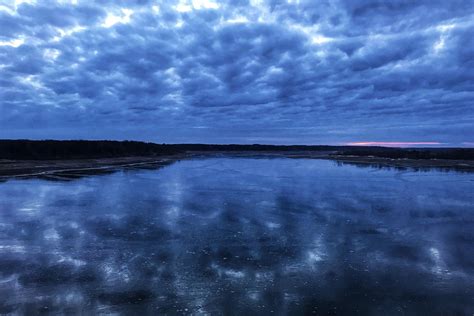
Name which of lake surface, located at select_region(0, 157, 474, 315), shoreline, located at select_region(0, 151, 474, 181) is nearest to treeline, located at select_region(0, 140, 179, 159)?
shoreline, located at select_region(0, 151, 474, 181)

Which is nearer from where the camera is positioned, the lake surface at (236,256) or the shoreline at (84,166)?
the lake surface at (236,256)

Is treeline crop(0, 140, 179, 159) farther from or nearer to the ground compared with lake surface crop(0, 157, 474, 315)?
farther from the ground

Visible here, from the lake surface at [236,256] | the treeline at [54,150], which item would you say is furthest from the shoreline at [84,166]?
the lake surface at [236,256]

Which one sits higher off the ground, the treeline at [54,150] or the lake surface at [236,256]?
the treeline at [54,150]

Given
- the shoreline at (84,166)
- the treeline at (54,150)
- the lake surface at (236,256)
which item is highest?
the treeline at (54,150)

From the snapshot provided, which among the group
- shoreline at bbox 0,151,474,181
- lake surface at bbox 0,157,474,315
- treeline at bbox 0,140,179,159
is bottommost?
lake surface at bbox 0,157,474,315

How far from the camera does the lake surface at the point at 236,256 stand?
21.6ft

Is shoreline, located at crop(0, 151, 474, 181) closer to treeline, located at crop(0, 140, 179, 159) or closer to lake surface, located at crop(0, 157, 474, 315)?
treeline, located at crop(0, 140, 179, 159)

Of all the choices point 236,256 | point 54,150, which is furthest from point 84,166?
point 236,256

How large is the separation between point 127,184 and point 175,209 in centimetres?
964

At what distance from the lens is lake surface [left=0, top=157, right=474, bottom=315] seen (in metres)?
6.57

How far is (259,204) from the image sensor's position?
1677cm

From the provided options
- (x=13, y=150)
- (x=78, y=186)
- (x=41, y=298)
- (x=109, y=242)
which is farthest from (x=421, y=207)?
(x=13, y=150)

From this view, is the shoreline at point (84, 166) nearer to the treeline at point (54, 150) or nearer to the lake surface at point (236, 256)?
the treeline at point (54, 150)
